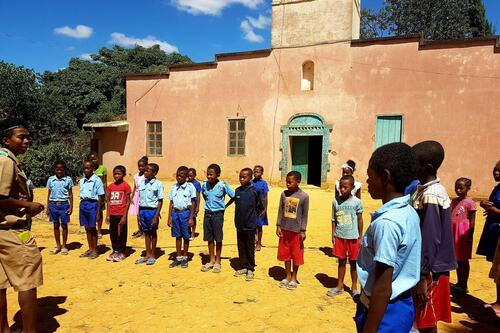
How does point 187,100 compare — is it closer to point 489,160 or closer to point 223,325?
point 489,160

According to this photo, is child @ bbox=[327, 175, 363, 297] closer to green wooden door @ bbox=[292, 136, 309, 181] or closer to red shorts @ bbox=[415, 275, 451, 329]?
red shorts @ bbox=[415, 275, 451, 329]

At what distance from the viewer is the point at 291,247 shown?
4.32 metres

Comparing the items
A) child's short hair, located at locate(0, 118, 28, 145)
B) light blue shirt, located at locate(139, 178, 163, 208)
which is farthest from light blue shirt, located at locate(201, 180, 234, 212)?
child's short hair, located at locate(0, 118, 28, 145)

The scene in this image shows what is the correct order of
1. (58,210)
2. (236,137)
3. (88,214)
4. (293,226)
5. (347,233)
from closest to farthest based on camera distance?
(347,233)
(293,226)
(88,214)
(58,210)
(236,137)

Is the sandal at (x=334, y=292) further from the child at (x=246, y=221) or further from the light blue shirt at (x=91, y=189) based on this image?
the light blue shirt at (x=91, y=189)

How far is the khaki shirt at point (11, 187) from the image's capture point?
2455mm

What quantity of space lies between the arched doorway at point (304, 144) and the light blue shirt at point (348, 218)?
28.7 ft

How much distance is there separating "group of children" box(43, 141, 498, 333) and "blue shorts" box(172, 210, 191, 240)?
0.05ft

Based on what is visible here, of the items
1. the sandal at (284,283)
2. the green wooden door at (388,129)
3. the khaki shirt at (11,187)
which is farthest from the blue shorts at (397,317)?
the green wooden door at (388,129)

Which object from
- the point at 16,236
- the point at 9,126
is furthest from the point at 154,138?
the point at 16,236

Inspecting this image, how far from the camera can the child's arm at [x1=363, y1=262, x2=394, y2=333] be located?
5.13 feet

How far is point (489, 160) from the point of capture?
10.7 metres

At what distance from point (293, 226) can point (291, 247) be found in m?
0.28

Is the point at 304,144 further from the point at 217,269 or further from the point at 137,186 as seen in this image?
the point at 217,269
